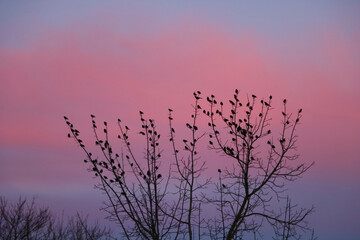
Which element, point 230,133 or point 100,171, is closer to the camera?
point 100,171

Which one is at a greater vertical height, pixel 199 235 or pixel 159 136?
pixel 159 136

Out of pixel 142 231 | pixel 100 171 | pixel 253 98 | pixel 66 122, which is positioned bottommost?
pixel 142 231

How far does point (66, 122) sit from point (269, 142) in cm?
507

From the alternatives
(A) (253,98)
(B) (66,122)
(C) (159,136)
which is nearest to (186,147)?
(C) (159,136)

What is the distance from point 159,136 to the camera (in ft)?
37.5

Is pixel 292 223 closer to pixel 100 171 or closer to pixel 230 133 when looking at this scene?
pixel 230 133

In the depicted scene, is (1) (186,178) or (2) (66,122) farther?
(1) (186,178)

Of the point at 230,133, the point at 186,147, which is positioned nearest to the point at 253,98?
the point at 230,133

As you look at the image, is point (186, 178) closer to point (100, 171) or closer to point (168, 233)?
point (168, 233)

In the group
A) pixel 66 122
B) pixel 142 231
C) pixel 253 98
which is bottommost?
pixel 142 231

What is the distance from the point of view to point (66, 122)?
10.6 metres

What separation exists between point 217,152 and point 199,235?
7.03 feet

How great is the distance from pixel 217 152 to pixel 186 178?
41.1 inches

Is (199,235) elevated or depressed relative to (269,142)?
depressed
